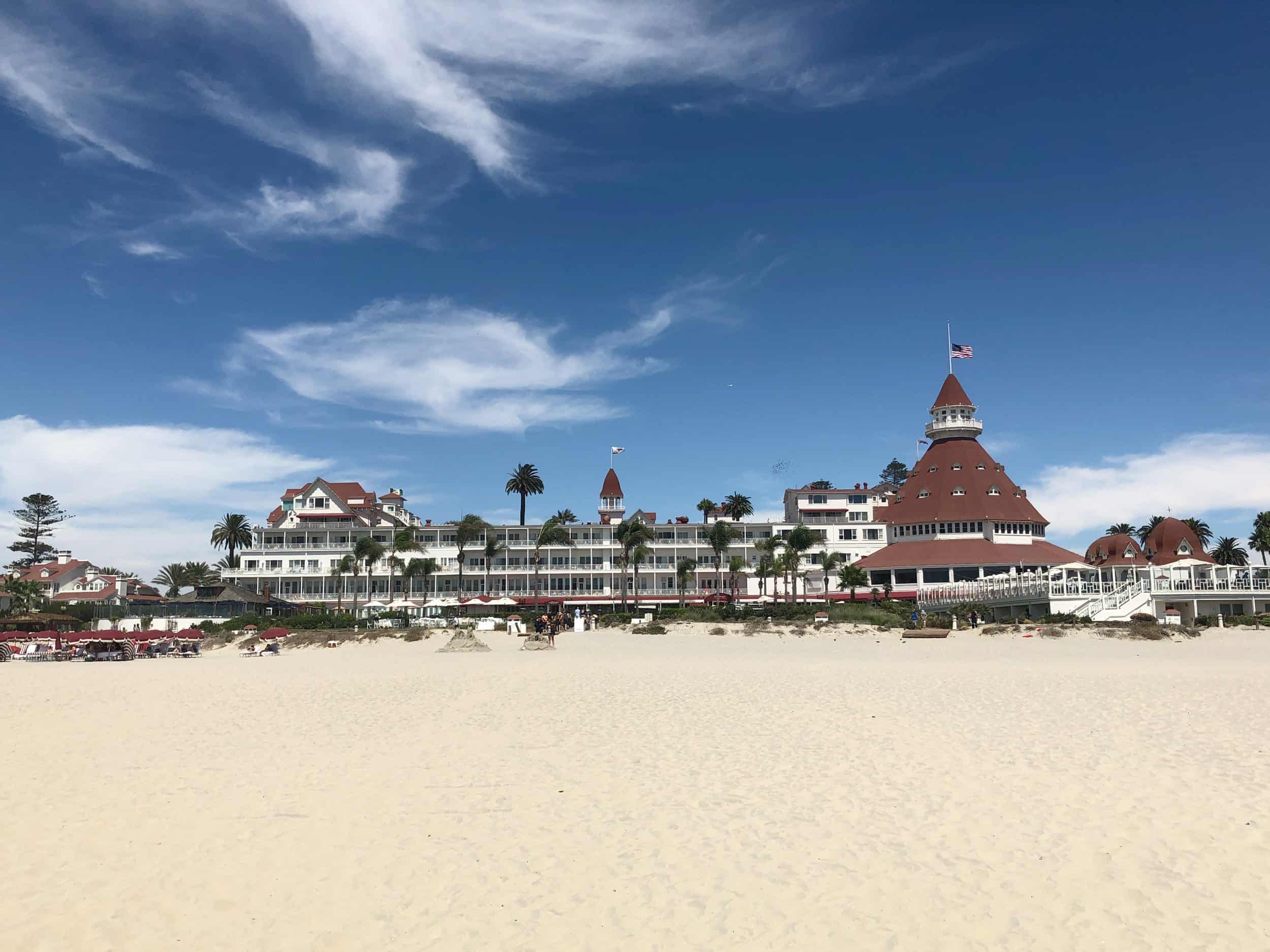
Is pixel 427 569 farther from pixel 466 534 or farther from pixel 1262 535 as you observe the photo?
pixel 1262 535

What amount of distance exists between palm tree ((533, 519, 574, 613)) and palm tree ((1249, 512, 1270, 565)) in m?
65.5

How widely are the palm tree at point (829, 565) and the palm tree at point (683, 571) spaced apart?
12024 millimetres

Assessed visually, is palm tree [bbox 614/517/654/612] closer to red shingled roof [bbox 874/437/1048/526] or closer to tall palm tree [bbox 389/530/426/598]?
tall palm tree [bbox 389/530/426/598]

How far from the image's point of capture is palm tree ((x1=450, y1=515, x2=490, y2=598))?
84875mm

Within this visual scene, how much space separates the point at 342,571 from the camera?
82000mm

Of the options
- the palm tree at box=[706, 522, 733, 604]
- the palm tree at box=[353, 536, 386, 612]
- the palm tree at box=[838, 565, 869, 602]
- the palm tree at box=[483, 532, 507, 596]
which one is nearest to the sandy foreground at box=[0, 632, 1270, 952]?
the palm tree at box=[838, 565, 869, 602]

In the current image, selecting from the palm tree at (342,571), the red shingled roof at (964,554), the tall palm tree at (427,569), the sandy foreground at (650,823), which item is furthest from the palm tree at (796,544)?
the sandy foreground at (650,823)

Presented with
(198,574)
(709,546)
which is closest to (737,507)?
(709,546)

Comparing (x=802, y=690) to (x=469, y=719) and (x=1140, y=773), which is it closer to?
(x=469, y=719)

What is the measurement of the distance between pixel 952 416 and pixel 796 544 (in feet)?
83.8

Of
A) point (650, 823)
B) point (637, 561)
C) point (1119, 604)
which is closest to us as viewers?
point (650, 823)

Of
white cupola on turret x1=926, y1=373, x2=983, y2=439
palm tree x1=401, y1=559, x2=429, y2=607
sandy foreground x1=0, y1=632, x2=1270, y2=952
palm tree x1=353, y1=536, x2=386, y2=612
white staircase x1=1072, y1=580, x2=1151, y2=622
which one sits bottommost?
sandy foreground x1=0, y1=632, x2=1270, y2=952

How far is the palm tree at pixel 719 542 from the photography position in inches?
3076

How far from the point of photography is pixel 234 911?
25.0ft
